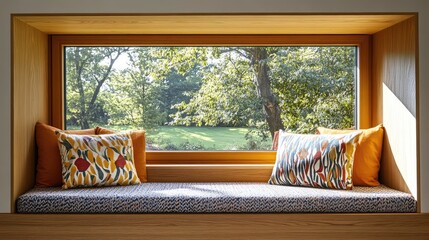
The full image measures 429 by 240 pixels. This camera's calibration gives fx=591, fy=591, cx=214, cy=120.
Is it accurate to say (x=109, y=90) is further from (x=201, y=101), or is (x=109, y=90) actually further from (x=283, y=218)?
(x=283, y=218)

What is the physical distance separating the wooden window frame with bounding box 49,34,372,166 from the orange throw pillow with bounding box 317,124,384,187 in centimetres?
31

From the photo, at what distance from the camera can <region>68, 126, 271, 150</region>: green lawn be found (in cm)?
423

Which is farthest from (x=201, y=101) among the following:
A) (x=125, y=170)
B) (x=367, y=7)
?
(x=367, y=7)

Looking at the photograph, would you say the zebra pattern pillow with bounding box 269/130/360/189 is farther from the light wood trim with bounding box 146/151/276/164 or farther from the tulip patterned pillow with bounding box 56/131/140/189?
the tulip patterned pillow with bounding box 56/131/140/189

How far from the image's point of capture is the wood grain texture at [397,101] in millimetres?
3461

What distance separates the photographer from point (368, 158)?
3.83 m

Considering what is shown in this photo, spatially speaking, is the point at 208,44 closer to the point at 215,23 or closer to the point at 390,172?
the point at 215,23

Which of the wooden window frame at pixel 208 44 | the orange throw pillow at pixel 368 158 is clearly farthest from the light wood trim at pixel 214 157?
the orange throw pillow at pixel 368 158

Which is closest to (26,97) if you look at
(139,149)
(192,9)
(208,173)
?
(139,149)

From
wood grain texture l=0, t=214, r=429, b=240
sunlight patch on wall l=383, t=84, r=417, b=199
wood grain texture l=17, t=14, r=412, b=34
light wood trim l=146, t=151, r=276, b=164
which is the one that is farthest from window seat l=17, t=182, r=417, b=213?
wood grain texture l=17, t=14, r=412, b=34

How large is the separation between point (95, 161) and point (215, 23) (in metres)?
1.13

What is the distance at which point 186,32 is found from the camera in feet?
13.3
